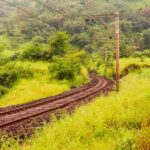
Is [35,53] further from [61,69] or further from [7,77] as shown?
[7,77]

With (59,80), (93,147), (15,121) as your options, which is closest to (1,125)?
(15,121)

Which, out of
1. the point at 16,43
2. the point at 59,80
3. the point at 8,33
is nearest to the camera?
the point at 59,80

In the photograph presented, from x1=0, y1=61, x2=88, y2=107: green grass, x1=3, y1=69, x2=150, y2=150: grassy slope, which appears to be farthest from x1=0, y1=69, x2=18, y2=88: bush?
x1=3, y1=69, x2=150, y2=150: grassy slope

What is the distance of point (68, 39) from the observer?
42.5 meters

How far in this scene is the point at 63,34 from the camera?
41.6 m

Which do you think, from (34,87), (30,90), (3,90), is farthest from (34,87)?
(3,90)

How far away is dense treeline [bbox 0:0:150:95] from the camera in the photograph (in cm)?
4019

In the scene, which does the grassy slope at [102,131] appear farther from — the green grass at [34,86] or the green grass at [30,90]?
the green grass at [34,86]

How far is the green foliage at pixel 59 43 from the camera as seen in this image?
41.5 meters

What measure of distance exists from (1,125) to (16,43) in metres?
81.4

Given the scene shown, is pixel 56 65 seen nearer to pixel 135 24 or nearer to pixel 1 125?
pixel 1 125

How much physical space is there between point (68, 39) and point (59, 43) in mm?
1186

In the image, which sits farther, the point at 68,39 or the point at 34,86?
the point at 68,39

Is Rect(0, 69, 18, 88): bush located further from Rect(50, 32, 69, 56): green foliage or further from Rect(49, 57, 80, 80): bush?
Rect(50, 32, 69, 56): green foliage
